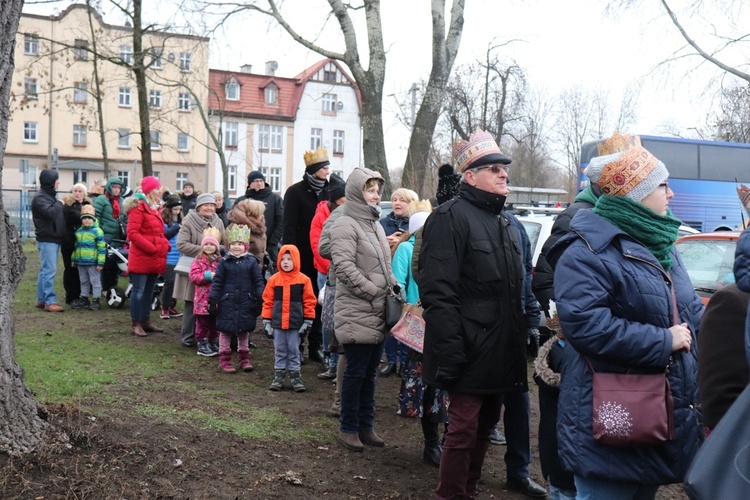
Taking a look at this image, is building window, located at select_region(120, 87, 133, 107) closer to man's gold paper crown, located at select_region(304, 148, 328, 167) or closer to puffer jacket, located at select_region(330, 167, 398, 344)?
man's gold paper crown, located at select_region(304, 148, 328, 167)

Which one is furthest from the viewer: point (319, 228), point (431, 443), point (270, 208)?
point (270, 208)

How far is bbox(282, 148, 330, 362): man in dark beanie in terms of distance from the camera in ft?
28.8

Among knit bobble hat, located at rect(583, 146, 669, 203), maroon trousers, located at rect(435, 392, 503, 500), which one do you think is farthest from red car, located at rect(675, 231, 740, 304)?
knit bobble hat, located at rect(583, 146, 669, 203)

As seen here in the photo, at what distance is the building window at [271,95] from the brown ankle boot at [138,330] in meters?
59.5

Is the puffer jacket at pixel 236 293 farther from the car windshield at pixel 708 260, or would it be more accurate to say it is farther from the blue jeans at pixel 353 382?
the car windshield at pixel 708 260

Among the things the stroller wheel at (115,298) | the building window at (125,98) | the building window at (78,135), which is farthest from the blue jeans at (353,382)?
the building window at (125,98)

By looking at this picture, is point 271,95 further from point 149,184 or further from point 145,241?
point 145,241

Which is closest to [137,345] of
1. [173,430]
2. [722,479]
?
[173,430]

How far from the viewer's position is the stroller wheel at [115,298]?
12664 millimetres

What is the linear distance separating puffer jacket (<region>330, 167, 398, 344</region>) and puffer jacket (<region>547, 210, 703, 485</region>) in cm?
255

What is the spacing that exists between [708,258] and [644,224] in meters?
5.47

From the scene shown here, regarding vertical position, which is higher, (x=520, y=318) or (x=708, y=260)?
(x=708, y=260)

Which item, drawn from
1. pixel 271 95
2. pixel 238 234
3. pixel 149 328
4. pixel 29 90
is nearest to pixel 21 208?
pixel 29 90

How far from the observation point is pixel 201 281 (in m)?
9.21
